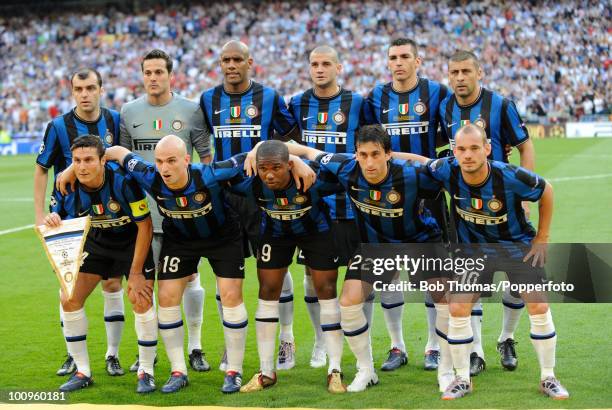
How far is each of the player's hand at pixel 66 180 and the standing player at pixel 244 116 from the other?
118 cm

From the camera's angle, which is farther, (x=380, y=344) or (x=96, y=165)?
(x=380, y=344)

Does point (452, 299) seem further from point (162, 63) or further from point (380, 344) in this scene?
point (162, 63)

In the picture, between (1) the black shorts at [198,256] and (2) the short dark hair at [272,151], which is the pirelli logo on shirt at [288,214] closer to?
(1) the black shorts at [198,256]

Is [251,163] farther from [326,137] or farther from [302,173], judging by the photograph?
[326,137]

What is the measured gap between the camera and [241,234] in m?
6.34

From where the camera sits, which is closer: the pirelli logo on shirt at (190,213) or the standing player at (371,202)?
the standing player at (371,202)

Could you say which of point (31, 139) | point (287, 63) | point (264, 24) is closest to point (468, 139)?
point (31, 139)

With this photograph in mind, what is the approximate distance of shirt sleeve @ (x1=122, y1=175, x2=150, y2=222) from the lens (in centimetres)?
600

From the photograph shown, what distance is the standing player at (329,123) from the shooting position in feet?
21.6

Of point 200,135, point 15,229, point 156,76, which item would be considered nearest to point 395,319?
point 200,135

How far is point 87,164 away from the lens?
589 centimetres

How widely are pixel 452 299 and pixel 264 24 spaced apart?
109 feet

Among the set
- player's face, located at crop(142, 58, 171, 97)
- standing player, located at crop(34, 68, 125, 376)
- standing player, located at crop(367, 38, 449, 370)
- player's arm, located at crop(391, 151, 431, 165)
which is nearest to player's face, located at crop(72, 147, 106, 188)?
standing player, located at crop(34, 68, 125, 376)

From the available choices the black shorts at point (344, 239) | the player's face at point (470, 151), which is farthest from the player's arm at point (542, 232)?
the black shorts at point (344, 239)
